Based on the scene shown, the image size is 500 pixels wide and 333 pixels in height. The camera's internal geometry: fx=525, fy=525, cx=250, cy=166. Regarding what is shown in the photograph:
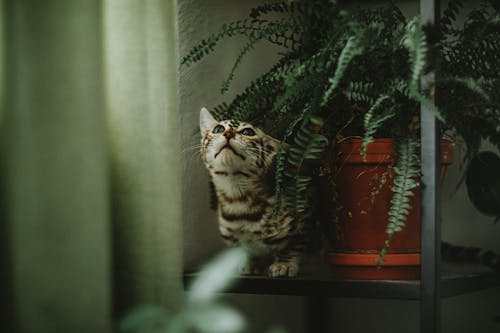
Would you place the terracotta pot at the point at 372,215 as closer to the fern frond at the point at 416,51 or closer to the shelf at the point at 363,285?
the shelf at the point at 363,285

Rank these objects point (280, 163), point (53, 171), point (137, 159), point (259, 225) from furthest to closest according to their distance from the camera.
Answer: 1. point (259, 225)
2. point (280, 163)
3. point (137, 159)
4. point (53, 171)

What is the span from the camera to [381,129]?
3.49 ft

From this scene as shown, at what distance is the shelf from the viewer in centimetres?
94

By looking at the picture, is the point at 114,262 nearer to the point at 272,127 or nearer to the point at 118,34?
the point at 118,34

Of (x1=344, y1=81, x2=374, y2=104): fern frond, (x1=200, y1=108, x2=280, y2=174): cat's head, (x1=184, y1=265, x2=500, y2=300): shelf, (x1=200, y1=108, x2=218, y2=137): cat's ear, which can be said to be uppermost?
(x1=344, y1=81, x2=374, y2=104): fern frond

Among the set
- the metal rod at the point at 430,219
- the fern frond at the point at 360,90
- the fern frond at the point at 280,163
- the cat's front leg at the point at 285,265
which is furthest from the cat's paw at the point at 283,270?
the fern frond at the point at 360,90

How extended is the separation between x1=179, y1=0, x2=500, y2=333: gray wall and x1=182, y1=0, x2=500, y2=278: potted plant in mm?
345

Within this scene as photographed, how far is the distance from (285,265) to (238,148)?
260 mm

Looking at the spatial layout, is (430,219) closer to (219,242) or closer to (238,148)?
(238,148)

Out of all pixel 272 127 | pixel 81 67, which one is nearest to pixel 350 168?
pixel 272 127

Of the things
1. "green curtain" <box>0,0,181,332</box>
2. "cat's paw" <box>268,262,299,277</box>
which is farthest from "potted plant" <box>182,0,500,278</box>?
"green curtain" <box>0,0,181,332</box>

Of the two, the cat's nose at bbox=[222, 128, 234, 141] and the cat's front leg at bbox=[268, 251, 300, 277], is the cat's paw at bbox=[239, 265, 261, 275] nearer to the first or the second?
the cat's front leg at bbox=[268, 251, 300, 277]

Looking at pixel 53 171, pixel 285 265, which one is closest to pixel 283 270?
pixel 285 265

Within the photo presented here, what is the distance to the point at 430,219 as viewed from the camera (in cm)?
91
